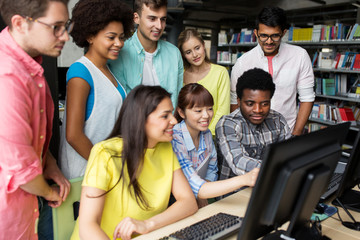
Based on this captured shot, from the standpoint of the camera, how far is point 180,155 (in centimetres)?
171

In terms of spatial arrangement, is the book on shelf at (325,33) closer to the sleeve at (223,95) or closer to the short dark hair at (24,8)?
the sleeve at (223,95)

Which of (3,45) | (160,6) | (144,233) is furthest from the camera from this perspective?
(160,6)

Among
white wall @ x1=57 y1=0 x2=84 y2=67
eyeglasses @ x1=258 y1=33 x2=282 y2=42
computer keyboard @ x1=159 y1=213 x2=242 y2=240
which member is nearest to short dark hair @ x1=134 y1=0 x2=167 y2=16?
eyeglasses @ x1=258 y1=33 x2=282 y2=42

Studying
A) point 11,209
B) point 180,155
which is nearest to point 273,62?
point 180,155

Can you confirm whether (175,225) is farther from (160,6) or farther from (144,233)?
(160,6)

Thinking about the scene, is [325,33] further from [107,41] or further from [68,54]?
[107,41]

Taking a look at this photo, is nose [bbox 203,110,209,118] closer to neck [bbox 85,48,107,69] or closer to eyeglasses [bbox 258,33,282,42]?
neck [bbox 85,48,107,69]

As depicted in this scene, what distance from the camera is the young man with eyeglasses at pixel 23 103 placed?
100 cm

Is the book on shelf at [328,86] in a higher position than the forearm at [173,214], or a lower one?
higher

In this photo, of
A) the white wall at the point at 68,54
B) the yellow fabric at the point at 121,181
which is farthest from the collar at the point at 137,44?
the white wall at the point at 68,54

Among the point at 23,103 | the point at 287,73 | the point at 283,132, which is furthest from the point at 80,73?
the point at 287,73

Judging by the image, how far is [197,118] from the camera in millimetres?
1837

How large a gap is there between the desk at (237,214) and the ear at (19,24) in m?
0.82

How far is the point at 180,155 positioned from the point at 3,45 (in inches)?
37.4
